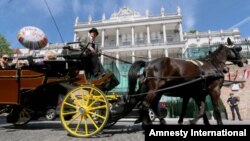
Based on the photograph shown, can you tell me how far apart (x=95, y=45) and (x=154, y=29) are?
54.1 metres

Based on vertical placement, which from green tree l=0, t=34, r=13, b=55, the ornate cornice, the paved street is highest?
the ornate cornice

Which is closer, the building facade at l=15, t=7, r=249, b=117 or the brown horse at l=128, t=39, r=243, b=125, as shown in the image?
the brown horse at l=128, t=39, r=243, b=125

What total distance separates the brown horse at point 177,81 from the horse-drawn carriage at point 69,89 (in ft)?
1.84

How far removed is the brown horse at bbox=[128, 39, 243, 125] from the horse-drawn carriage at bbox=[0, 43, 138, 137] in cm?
56

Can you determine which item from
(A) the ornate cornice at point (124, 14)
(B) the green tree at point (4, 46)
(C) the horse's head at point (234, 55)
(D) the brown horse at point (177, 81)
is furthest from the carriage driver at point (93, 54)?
(A) the ornate cornice at point (124, 14)

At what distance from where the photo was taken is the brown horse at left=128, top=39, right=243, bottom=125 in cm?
555

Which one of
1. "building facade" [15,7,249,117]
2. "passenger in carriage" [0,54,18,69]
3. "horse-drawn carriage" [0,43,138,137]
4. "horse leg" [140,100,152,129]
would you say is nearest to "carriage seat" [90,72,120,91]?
"horse-drawn carriage" [0,43,138,137]

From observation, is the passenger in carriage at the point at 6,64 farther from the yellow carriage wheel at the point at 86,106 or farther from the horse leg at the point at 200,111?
the horse leg at the point at 200,111

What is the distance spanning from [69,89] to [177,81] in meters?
2.50

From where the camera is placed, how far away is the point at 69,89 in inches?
231

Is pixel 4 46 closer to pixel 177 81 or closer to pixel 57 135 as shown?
pixel 57 135

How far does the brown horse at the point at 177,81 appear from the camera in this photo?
5551mm

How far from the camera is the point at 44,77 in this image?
248 inches

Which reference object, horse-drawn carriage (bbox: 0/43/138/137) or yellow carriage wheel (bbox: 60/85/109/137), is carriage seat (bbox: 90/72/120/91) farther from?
yellow carriage wheel (bbox: 60/85/109/137)
